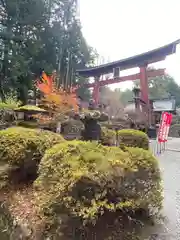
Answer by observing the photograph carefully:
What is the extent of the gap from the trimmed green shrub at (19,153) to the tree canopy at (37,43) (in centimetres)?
1274

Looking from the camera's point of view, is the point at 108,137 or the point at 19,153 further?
the point at 108,137

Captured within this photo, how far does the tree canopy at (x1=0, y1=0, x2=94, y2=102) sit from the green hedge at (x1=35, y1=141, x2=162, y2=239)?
46.0 ft

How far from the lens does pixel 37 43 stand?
726 inches

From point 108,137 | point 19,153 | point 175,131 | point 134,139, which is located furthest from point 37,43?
point 19,153

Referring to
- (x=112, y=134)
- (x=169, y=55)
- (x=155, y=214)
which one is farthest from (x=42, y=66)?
(x=155, y=214)

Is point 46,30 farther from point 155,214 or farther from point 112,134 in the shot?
point 155,214

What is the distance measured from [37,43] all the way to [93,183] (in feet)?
59.8

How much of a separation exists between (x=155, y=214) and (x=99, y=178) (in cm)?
89

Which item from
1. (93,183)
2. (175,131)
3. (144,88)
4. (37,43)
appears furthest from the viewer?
(37,43)

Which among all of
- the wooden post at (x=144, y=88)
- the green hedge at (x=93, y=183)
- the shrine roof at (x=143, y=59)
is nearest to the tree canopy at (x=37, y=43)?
the shrine roof at (x=143, y=59)

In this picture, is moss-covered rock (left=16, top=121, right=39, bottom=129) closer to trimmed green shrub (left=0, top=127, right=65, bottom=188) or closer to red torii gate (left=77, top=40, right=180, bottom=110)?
trimmed green shrub (left=0, top=127, right=65, bottom=188)

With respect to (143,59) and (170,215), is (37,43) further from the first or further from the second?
(170,215)

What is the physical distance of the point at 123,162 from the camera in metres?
2.08

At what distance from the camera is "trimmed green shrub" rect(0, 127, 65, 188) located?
3.09 meters
